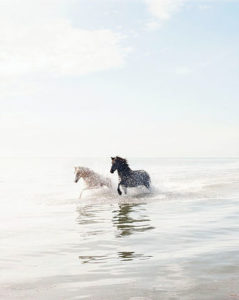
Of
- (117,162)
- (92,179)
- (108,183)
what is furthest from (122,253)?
(108,183)

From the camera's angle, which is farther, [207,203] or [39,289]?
[207,203]

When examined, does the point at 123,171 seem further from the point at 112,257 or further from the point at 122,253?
the point at 112,257

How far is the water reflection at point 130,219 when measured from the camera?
9939 mm

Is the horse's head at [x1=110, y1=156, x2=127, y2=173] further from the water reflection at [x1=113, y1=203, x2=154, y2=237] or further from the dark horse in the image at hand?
the water reflection at [x1=113, y1=203, x2=154, y2=237]

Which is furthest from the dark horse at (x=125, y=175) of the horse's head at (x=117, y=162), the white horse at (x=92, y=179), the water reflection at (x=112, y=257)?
the water reflection at (x=112, y=257)

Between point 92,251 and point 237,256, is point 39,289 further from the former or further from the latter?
point 237,256

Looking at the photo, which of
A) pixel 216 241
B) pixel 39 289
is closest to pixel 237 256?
pixel 216 241

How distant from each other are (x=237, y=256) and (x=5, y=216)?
8.75 metres

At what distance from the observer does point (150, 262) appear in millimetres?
6641

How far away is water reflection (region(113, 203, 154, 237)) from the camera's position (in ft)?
32.6

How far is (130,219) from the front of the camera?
1181cm

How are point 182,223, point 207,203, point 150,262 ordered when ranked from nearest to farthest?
point 150,262
point 182,223
point 207,203

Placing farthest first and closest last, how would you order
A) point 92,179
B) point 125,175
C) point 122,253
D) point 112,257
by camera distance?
point 92,179 < point 125,175 < point 122,253 < point 112,257

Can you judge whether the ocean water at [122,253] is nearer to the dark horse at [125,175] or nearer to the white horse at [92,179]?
the dark horse at [125,175]
